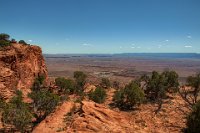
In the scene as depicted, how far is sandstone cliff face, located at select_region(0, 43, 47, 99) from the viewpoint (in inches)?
1866

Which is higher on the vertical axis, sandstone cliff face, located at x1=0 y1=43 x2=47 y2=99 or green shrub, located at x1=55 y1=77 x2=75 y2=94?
sandstone cliff face, located at x1=0 y1=43 x2=47 y2=99

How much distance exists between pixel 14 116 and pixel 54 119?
4.93 m

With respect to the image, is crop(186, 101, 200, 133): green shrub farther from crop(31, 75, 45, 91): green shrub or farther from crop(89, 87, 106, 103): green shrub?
crop(31, 75, 45, 91): green shrub

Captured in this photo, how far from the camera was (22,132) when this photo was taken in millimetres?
27531

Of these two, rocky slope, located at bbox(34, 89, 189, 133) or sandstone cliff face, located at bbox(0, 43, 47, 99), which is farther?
sandstone cliff face, located at bbox(0, 43, 47, 99)

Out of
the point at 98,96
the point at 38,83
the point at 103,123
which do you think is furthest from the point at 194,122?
the point at 38,83

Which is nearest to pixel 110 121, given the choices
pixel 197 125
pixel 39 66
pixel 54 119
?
pixel 54 119

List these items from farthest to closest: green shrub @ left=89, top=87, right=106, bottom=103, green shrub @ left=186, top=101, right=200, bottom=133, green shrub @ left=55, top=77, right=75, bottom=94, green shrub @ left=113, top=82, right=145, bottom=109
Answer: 1. green shrub @ left=55, top=77, right=75, bottom=94
2. green shrub @ left=89, top=87, right=106, bottom=103
3. green shrub @ left=113, top=82, right=145, bottom=109
4. green shrub @ left=186, top=101, right=200, bottom=133

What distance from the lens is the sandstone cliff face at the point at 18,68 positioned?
47406mm

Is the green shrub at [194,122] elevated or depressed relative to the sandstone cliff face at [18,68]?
depressed

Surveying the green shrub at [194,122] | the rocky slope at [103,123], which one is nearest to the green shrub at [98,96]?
the rocky slope at [103,123]

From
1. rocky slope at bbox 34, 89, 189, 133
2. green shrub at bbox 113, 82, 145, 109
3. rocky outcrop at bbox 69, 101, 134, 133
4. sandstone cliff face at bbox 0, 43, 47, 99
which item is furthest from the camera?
sandstone cliff face at bbox 0, 43, 47, 99

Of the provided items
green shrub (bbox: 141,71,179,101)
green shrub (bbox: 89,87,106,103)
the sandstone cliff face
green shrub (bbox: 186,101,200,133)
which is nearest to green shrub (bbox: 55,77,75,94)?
the sandstone cliff face

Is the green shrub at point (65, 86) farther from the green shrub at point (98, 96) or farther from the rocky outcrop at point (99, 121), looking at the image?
the rocky outcrop at point (99, 121)
